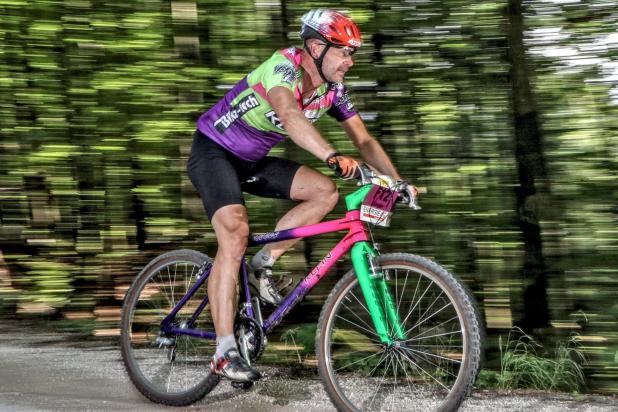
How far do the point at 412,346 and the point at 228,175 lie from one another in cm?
126

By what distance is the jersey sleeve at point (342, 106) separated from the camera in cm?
485

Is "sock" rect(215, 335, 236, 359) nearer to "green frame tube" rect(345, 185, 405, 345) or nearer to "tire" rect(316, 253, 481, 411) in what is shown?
"tire" rect(316, 253, 481, 411)

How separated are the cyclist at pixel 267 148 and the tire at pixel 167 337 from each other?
0.44 meters

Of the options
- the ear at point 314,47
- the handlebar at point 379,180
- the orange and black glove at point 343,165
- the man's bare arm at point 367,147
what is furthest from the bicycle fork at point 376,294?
the ear at point 314,47

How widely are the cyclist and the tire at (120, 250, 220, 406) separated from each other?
0.44m

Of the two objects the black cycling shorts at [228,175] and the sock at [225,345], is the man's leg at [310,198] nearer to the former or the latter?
the black cycling shorts at [228,175]

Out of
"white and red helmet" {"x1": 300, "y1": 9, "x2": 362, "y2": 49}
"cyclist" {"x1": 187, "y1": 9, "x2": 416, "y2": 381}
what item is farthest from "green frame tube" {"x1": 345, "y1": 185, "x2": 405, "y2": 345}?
"white and red helmet" {"x1": 300, "y1": 9, "x2": 362, "y2": 49}

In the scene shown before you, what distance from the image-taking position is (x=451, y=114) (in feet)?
17.3

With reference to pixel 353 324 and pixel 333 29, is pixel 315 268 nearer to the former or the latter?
pixel 353 324

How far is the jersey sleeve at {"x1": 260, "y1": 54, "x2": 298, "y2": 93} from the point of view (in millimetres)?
4477

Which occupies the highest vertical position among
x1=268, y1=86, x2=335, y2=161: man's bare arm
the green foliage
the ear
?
the ear

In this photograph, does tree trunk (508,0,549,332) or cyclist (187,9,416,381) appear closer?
cyclist (187,9,416,381)

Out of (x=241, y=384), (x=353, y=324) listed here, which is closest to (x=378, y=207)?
(x=353, y=324)

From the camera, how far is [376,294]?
172 inches
